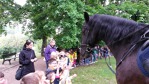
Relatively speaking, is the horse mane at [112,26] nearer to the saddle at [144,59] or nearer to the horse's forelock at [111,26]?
the horse's forelock at [111,26]

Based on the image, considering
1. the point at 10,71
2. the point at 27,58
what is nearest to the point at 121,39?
the point at 27,58

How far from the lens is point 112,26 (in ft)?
13.5

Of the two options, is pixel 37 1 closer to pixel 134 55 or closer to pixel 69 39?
pixel 69 39

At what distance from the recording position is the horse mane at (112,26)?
392cm

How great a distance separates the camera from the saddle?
329 cm

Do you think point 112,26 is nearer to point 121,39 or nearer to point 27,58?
point 121,39

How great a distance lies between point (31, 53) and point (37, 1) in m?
8.87

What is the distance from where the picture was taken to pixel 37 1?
Answer: 1430cm

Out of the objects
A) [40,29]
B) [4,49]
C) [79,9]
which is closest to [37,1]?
[40,29]

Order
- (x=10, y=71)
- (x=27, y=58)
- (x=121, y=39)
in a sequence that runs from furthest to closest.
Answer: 1. (x=10, y=71)
2. (x=27, y=58)
3. (x=121, y=39)

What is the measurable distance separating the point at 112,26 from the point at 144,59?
1.03 metres

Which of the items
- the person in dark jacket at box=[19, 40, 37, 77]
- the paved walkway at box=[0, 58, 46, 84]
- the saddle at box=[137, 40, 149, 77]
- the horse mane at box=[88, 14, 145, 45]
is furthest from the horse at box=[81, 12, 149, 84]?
the paved walkway at box=[0, 58, 46, 84]

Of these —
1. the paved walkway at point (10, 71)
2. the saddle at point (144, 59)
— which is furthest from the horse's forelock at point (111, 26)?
the paved walkway at point (10, 71)

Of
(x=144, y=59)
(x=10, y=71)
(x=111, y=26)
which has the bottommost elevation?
(x=10, y=71)
